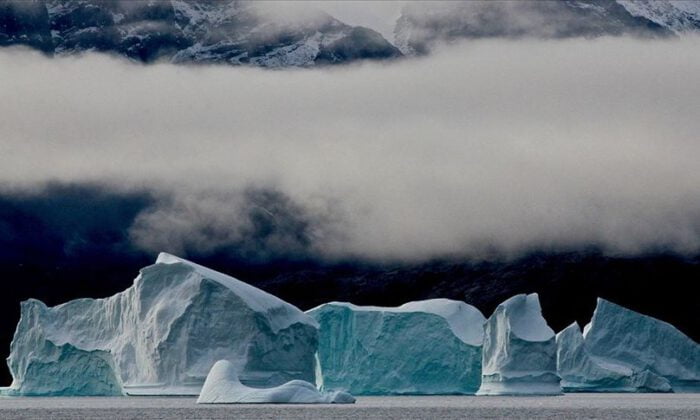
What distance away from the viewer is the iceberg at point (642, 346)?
55.0m

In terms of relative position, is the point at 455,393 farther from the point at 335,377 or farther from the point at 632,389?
the point at 632,389

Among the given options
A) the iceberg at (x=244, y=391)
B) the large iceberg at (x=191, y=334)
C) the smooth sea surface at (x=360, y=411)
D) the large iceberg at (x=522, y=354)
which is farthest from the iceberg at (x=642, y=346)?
the iceberg at (x=244, y=391)

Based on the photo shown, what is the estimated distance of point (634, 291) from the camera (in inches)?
4737

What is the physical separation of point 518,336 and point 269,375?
379 inches

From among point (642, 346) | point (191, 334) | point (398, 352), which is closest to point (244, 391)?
point (191, 334)

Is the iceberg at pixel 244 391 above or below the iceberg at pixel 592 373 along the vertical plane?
above

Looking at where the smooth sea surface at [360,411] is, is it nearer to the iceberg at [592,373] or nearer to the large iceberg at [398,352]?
the large iceberg at [398,352]

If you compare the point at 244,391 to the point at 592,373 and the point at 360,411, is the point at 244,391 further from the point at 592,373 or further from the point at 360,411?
the point at 592,373

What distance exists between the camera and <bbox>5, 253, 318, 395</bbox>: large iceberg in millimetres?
42125

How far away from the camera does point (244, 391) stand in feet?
127

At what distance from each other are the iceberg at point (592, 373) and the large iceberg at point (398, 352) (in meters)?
6.16

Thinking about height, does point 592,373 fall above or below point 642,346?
below

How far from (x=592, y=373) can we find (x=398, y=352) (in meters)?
8.70

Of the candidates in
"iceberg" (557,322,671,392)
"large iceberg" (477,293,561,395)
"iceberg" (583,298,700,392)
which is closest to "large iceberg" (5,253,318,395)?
"large iceberg" (477,293,561,395)
